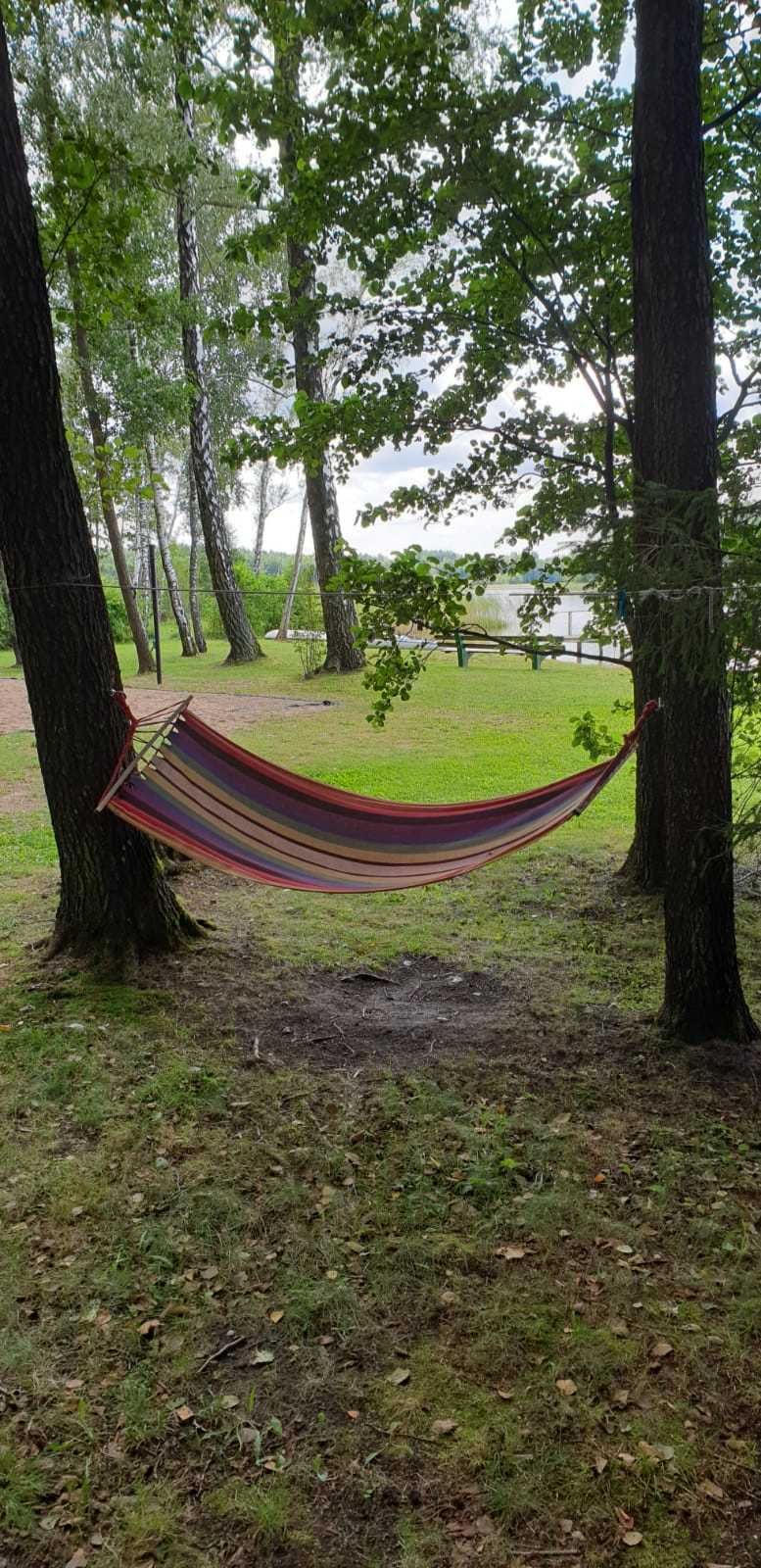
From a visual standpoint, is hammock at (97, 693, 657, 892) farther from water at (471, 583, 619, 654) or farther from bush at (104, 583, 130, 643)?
bush at (104, 583, 130, 643)

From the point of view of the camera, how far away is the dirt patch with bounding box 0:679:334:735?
720 cm

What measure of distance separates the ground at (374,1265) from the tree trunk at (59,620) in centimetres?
23

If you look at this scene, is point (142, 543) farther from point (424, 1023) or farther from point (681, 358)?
point (681, 358)

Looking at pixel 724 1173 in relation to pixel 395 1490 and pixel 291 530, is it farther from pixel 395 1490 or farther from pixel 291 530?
pixel 291 530

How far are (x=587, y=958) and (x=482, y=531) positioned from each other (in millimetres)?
1661

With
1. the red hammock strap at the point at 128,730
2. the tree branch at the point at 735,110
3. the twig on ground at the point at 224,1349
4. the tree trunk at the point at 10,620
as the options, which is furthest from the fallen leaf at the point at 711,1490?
the tree branch at the point at 735,110

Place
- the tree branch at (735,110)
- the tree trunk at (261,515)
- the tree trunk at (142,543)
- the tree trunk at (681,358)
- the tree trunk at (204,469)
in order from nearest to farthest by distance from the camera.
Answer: the tree trunk at (681,358)
the tree branch at (735,110)
the tree trunk at (204,469)
the tree trunk at (142,543)
the tree trunk at (261,515)

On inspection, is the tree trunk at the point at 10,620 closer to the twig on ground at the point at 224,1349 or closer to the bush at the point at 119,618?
the twig on ground at the point at 224,1349

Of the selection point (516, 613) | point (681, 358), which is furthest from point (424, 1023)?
point (681, 358)

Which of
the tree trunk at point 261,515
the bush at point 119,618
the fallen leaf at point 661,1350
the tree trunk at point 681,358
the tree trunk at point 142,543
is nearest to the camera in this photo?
the fallen leaf at point 661,1350

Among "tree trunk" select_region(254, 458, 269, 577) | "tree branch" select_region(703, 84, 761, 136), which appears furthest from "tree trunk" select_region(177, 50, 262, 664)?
"tree branch" select_region(703, 84, 761, 136)

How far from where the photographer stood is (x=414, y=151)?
9.48ft

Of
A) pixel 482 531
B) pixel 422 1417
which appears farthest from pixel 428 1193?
pixel 482 531

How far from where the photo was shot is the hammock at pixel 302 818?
238 centimetres
